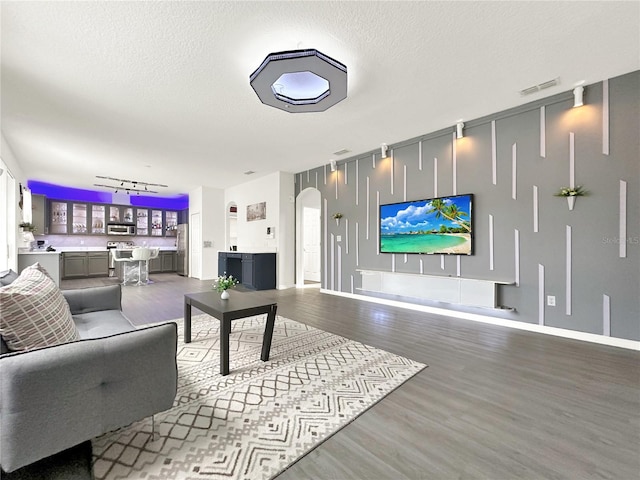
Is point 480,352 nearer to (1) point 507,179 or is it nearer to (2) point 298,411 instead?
(2) point 298,411

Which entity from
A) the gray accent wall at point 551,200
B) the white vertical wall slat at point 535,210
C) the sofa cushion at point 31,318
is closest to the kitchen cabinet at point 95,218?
the sofa cushion at point 31,318

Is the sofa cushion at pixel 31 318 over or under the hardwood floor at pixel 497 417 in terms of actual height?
over

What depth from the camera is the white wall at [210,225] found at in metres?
8.88

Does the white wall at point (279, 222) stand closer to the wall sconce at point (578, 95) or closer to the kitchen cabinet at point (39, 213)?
the wall sconce at point (578, 95)

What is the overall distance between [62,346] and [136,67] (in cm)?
278

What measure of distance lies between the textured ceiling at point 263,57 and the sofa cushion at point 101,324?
2.43 meters

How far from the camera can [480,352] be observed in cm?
291

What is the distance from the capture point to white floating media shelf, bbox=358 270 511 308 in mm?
3887

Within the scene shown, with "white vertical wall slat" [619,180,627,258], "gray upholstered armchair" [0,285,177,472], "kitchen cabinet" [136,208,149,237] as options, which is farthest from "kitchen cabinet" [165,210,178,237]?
"white vertical wall slat" [619,180,627,258]

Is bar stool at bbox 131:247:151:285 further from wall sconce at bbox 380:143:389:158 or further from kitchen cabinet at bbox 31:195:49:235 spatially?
wall sconce at bbox 380:143:389:158

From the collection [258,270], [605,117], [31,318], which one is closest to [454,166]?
[605,117]

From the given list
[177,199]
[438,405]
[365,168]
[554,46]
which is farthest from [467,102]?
[177,199]

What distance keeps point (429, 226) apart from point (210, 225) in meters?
6.91

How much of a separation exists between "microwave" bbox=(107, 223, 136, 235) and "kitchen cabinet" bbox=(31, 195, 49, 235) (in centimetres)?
161
